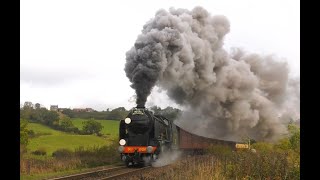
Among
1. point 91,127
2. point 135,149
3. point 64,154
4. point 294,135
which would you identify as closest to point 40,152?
point 64,154

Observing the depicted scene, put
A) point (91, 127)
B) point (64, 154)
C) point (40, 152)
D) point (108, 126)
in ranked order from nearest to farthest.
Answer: point (64, 154) → point (40, 152) → point (91, 127) → point (108, 126)

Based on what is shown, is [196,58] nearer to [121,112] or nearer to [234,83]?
[234,83]

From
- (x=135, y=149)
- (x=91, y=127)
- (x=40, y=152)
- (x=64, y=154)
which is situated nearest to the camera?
(x=135, y=149)

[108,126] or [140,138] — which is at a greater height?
[140,138]

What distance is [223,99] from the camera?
34.3 m

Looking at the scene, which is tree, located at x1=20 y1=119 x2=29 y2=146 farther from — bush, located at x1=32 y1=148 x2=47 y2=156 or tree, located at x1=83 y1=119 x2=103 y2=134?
tree, located at x1=83 y1=119 x2=103 y2=134

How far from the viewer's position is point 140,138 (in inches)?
674

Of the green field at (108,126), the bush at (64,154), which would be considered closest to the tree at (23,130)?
the bush at (64,154)

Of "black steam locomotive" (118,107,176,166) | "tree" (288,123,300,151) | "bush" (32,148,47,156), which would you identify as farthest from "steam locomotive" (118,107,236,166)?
"bush" (32,148,47,156)

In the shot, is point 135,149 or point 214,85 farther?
point 214,85

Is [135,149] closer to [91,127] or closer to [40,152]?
[40,152]

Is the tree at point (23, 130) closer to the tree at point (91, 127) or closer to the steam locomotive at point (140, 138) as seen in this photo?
the steam locomotive at point (140, 138)

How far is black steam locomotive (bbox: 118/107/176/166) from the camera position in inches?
668
